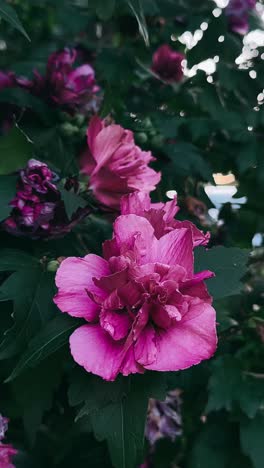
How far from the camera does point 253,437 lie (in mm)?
977

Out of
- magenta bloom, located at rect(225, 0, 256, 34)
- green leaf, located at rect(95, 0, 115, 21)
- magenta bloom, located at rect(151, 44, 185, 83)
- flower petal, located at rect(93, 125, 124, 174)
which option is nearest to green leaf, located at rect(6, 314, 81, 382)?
flower petal, located at rect(93, 125, 124, 174)

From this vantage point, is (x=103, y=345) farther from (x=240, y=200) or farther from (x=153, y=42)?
(x=153, y=42)

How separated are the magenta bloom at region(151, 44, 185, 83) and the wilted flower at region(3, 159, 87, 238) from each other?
2.13 ft

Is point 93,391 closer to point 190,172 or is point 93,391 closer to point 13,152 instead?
point 13,152

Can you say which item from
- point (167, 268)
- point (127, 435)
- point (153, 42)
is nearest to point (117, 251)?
point (167, 268)

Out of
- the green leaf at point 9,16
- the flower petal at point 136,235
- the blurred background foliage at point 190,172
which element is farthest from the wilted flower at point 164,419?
the green leaf at point 9,16

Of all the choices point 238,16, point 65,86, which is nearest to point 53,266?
point 65,86

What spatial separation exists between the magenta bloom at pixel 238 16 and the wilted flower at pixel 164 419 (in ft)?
2.63

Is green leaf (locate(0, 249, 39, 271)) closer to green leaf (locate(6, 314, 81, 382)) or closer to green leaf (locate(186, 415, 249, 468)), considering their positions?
green leaf (locate(6, 314, 81, 382))

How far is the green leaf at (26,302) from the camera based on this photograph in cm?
66

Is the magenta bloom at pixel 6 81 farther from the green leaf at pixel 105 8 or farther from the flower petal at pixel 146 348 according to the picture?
the flower petal at pixel 146 348

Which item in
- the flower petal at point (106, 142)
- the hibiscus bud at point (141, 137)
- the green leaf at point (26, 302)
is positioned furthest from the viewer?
the hibiscus bud at point (141, 137)

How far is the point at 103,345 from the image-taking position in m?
0.55

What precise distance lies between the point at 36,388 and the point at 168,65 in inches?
31.6
